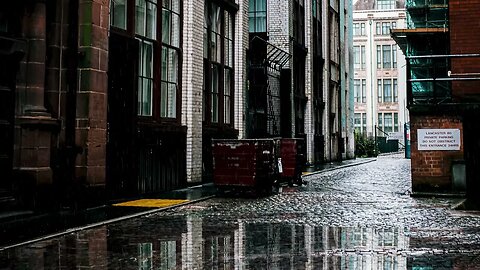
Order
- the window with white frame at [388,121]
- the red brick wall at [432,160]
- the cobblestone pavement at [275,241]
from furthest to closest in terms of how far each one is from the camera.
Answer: the window with white frame at [388,121] → the red brick wall at [432,160] → the cobblestone pavement at [275,241]

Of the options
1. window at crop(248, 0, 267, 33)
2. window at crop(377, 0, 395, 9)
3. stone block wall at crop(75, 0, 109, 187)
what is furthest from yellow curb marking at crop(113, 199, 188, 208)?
window at crop(377, 0, 395, 9)

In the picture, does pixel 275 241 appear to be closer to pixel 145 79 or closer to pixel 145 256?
pixel 145 256

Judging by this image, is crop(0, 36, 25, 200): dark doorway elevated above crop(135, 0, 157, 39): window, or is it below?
below

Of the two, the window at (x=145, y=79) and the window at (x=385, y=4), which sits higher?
the window at (x=385, y=4)

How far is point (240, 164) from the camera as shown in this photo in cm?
1424

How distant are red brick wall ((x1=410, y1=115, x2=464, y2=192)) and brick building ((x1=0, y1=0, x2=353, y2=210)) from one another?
6.79m

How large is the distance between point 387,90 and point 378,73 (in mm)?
3041

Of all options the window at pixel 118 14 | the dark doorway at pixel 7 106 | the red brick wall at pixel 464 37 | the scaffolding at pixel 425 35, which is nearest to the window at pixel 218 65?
the window at pixel 118 14

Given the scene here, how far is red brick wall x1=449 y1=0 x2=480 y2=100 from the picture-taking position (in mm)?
14859

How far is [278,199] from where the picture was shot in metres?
13.5

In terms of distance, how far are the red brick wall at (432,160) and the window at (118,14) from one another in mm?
8018

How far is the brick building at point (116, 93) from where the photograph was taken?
34.1 feet

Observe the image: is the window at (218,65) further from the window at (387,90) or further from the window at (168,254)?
the window at (387,90)

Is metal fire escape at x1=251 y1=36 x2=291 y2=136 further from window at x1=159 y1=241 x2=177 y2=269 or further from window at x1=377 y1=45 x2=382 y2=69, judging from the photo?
window at x1=377 y1=45 x2=382 y2=69
